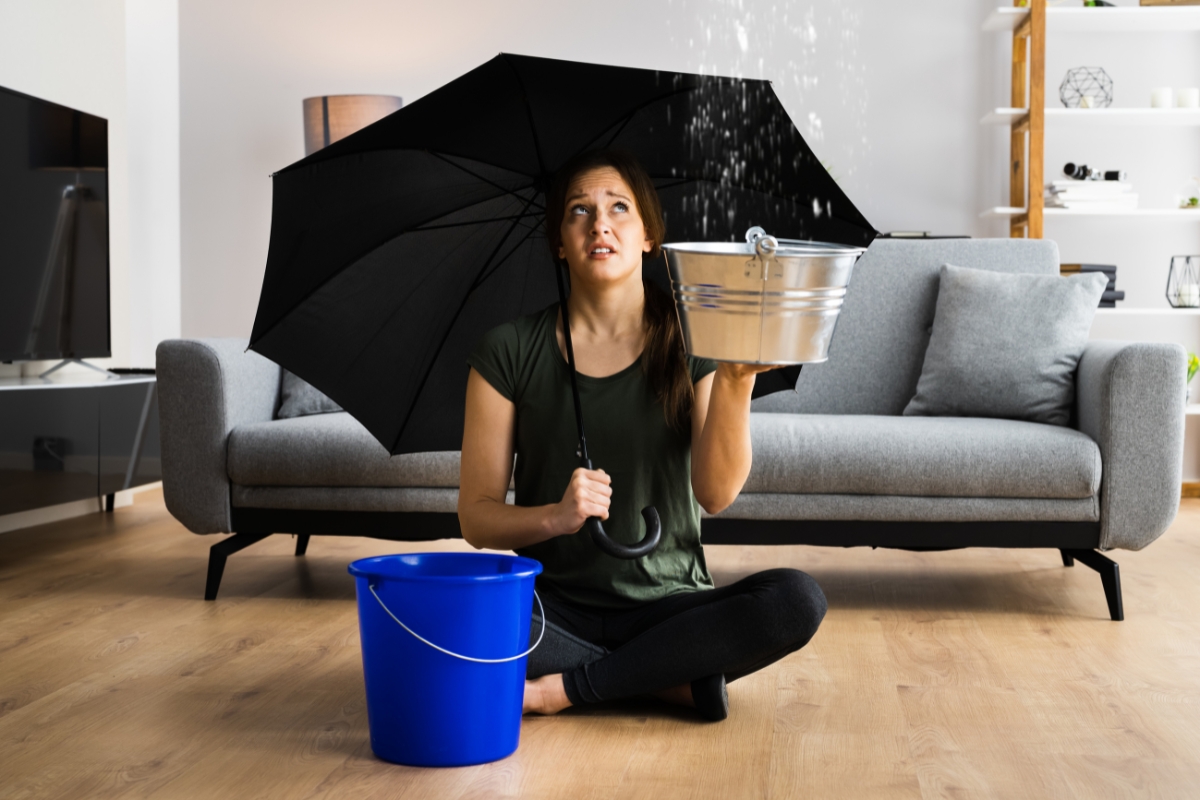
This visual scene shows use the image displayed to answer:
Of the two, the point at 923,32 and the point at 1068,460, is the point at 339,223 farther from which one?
the point at 923,32

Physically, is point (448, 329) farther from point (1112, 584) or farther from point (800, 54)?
point (800, 54)

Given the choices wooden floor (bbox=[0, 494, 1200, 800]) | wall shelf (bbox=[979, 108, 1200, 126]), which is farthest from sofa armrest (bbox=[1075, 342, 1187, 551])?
Result: wall shelf (bbox=[979, 108, 1200, 126])

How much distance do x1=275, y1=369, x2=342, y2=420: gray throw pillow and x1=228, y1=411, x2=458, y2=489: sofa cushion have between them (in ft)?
0.96

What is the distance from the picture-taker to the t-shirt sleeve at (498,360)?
1.74 m

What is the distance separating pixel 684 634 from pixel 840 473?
0.88 meters

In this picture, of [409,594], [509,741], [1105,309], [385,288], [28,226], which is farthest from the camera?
[1105,309]

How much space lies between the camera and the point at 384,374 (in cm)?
182

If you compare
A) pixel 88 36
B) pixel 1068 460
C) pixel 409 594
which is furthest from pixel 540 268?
pixel 88 36

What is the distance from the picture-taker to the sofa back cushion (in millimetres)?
2998

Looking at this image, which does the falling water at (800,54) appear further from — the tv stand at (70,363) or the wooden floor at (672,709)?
the tv stand at (70,363)

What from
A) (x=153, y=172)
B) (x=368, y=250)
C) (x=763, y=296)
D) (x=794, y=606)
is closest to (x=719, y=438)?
(x=794, y=606)

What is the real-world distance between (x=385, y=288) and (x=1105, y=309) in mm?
3311

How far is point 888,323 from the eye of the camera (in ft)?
9.98

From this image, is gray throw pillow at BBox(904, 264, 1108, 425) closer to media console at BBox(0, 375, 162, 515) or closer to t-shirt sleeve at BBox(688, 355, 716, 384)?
t-shirt sleeve at BBox(688, 355, 716, 384)
